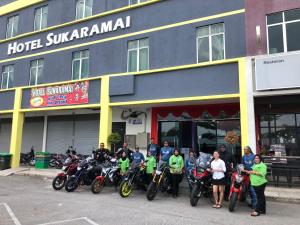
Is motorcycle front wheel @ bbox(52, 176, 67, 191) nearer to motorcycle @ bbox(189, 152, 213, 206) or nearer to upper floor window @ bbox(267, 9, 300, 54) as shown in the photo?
motorcycle @ bbox(189, 152, 213, 206)

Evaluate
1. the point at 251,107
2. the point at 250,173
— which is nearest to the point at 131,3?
the point at 251,107

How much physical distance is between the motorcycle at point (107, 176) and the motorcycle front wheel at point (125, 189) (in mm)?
1092

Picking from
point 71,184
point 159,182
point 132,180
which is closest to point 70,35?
point 71,184

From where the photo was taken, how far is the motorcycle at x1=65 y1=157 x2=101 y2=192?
36.7 ft

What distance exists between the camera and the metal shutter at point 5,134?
76.6 ft

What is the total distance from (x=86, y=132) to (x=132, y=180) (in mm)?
9128

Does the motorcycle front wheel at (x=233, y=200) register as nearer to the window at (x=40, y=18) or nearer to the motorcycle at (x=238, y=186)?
the motorcycle at (x=238, y=186)

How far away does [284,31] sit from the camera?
476 inches

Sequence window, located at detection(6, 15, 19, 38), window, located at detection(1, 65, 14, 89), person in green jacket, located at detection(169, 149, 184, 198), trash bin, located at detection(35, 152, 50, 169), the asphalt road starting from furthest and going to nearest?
window, located at detection(6, 15, 19, 38), window, located at detection(1, 65, 14, 89), trash bin, located at detection(35, 152, 50, 169), person in green jacket, located at detection(169, 149, 184, 198), the asphalt road

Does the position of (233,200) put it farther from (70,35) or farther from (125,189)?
(70,35)

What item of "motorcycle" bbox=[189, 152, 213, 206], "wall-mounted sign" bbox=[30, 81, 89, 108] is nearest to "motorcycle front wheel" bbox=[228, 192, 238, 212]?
"motorcycle" bbox=[189, 152, 213, 206]

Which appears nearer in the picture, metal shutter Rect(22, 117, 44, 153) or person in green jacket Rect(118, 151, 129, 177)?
person in green jacket Rect(118, 151, 129, 177)

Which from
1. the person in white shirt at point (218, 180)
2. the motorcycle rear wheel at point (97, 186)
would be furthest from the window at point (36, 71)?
the person in white shirt at point (218, 180)

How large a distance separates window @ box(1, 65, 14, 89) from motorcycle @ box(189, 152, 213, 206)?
15274 mm
